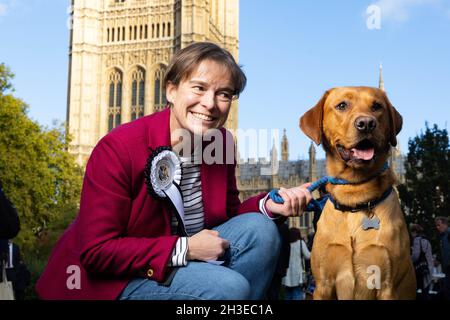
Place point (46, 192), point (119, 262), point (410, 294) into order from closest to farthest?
point (119, 262), point (410, 294), point (46, 192)

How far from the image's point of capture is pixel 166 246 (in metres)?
2.31

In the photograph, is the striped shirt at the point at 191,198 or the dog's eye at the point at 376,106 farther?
the striped shirt at the point at 191,198

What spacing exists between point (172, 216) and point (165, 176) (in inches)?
7.9

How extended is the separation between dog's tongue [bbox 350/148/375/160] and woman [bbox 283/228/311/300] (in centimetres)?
634

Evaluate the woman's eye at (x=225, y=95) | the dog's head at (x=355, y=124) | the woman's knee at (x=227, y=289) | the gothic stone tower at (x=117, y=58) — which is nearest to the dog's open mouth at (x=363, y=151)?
the dog's head at (x=355, y=124)

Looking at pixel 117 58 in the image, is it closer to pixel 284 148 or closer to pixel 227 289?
pixel 284 148

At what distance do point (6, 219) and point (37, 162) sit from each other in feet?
72.5

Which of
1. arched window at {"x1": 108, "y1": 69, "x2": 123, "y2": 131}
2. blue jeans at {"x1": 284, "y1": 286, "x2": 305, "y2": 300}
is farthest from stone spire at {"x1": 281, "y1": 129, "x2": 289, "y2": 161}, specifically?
blue jeans at {"x1": 284, "y1": 286, "x2": 305, "y2": 300}

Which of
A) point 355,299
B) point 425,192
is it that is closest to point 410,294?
point 355,299

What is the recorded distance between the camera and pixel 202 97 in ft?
8.63

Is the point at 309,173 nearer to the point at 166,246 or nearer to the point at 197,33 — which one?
the point at 197,33

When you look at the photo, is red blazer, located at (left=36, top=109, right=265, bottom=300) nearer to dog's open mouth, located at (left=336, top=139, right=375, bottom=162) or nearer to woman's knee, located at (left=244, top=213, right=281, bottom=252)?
woman's knee, located at (left=244, top=213, right=281, bottom=252)

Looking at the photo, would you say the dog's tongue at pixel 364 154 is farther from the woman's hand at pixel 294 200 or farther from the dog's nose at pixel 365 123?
the woman's hand at pixel 294 200

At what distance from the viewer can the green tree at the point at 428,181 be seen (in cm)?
2170
